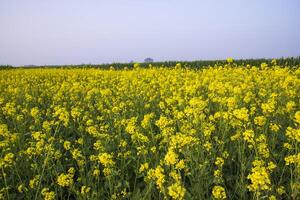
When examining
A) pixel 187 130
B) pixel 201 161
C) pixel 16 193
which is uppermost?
pixel 187 130

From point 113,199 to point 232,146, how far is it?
1.82m

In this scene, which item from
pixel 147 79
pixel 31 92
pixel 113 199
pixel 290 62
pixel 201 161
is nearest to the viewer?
pixel 113 199

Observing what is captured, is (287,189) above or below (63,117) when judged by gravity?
below

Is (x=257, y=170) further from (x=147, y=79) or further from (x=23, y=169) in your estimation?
(x=147, y=79)

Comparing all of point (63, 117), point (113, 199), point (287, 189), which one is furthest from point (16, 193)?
point (287, 189)

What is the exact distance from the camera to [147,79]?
1065cm

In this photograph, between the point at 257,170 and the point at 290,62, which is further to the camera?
the point at 290,62

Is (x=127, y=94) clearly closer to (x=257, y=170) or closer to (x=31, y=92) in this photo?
(x=31, y=92)

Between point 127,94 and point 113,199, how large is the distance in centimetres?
474

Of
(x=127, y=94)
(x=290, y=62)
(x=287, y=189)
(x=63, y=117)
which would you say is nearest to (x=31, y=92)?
(x=127, y=94)

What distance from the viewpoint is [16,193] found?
4.10 metres

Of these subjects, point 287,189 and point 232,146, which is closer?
point 287,189

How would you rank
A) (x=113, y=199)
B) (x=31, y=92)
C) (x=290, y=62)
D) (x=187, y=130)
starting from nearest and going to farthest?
(x=113, y=199) → (x=187, y=130) → (x=31, y=92) → (x=290, y=62)

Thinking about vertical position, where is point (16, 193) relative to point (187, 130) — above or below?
below
